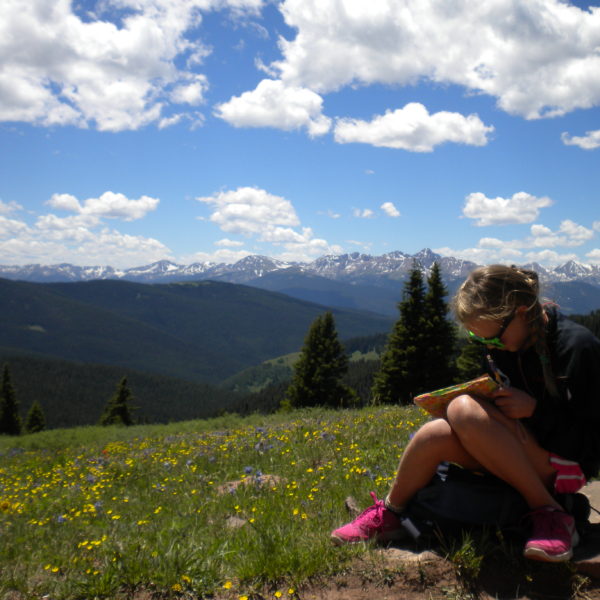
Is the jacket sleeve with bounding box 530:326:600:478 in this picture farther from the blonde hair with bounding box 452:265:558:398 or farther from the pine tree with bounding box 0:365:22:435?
the pine tree with bounding box 0:365:22:435

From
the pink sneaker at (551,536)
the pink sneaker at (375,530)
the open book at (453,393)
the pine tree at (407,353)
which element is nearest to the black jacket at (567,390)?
the open book at (453,393)

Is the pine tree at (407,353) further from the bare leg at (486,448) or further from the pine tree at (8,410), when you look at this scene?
the pine tree at (8,410)

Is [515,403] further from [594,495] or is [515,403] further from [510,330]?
[594,495]

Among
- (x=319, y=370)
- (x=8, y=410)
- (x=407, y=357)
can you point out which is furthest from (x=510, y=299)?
(x=8, y=410)

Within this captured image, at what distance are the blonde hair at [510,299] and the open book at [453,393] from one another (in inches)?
13.5

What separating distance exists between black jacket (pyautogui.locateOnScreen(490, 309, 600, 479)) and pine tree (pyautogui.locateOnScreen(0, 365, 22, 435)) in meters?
64.8

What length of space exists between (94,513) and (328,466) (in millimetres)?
2713

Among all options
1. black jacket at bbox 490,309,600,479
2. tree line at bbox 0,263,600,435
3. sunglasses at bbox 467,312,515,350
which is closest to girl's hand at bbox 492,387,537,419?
black jacket at bbox 490,309,600,479

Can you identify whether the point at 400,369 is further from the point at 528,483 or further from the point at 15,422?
the point at 15,422

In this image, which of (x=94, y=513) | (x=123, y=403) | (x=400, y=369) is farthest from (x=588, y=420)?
(x=123, y=403)

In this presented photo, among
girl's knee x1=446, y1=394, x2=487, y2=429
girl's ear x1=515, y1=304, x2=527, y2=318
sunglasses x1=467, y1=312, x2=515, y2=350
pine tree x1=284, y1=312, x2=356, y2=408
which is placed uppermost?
girl's ear x1=515, y1=304, x2=527, y2=318

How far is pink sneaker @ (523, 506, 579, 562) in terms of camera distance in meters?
2.62

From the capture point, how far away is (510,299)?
2939mm

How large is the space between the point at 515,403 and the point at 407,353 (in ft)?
97.9
